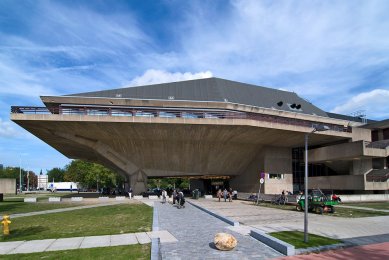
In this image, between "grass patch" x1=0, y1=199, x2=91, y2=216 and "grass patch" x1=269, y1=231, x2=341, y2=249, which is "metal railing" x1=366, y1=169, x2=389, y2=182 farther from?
"grass patch" x1=0, y1=199, x2=91, y2=216

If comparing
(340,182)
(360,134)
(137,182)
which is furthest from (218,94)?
(360,134)

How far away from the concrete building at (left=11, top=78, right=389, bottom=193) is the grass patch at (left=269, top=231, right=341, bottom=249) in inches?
825

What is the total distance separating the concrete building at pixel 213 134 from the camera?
3934 cm

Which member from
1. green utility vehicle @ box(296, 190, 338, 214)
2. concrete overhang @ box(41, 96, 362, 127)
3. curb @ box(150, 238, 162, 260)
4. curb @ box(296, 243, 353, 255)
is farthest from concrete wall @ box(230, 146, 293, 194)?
curb @ box(150, 238, 162, 260)

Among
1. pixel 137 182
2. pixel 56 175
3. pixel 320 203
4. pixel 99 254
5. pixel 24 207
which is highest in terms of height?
pixel 137 182

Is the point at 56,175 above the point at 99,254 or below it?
below

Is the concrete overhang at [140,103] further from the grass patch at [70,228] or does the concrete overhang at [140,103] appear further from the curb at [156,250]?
the curb at [156,250]

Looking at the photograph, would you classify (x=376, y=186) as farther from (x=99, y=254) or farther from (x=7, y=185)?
(x=7, y=185)

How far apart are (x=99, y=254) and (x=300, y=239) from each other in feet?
25.7

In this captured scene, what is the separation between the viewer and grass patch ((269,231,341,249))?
42.2ft

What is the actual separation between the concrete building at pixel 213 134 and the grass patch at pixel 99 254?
83.4ft

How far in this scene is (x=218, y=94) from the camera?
4606 centimetres

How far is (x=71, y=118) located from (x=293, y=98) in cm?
3506

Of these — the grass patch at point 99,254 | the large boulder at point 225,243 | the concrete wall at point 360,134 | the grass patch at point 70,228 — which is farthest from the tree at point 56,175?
the large boulder at point 225,243
